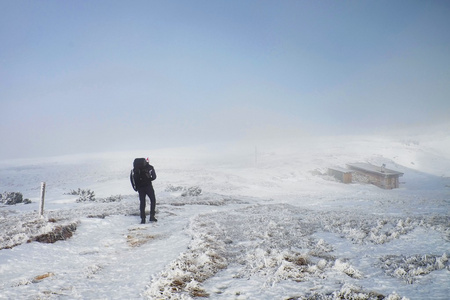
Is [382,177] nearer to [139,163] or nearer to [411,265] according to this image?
[411,265]

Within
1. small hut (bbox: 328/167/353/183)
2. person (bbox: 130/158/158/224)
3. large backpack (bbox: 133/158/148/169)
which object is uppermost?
large backpack (bbox: 133/158/148/169)

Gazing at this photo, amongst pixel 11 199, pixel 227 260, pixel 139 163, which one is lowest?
pixel 11 199

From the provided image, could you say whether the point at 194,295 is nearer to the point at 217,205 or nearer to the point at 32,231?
the point at 32,231

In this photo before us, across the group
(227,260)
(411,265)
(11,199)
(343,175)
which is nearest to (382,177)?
(343,175)

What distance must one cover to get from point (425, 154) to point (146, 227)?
430 ft

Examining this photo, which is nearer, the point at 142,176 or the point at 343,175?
the point at 142,176

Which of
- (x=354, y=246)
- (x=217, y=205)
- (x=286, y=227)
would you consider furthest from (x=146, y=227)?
(x=217, y=205)

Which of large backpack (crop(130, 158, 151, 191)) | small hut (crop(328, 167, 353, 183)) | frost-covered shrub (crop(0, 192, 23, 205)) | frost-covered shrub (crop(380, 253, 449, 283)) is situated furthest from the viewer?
small hut (crop(328, 167, 353, 183))

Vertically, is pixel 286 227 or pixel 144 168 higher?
pixel 144 168

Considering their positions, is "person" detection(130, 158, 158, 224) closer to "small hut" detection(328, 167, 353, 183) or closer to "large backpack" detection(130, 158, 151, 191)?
"large backpack" detection(130, 158, 151, 191)

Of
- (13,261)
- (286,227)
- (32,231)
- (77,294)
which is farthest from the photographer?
(286,227)

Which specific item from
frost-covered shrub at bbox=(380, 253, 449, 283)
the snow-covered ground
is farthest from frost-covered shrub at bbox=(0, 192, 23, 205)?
frost-covered shrub at bbox=(380, 253, 449, 283)

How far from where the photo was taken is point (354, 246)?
26.5 ft

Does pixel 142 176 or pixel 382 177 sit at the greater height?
pixel 142 176
